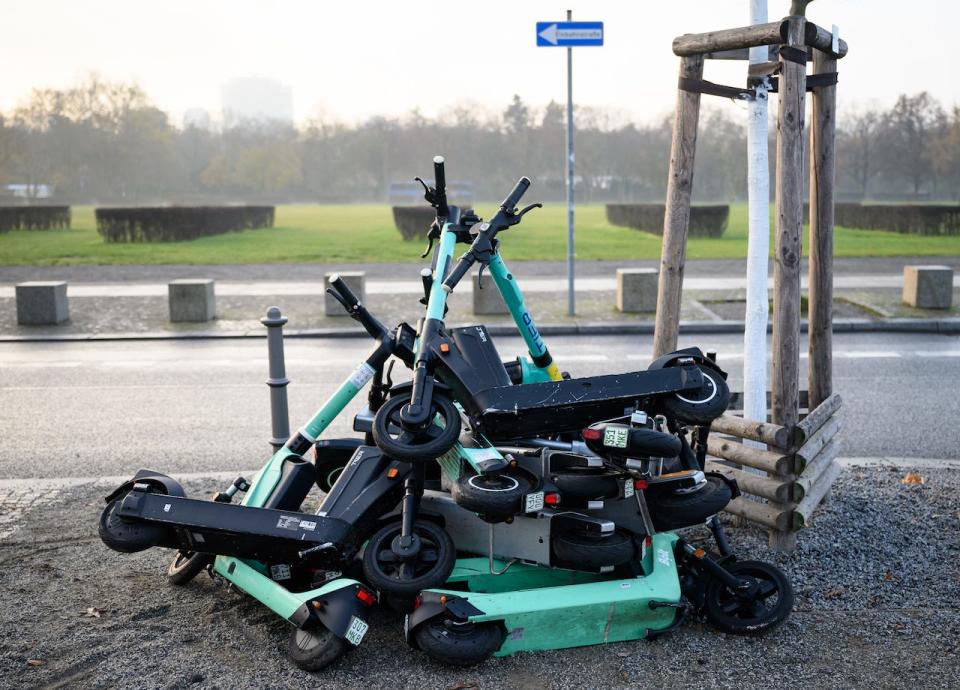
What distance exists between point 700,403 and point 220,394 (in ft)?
20.6

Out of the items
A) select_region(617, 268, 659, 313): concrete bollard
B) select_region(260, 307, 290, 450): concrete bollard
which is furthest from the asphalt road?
select_region(617, 268, 659, 313): concrete bollard

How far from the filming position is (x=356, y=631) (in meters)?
3.90

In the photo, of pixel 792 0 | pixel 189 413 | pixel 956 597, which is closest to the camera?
pixel 956 597

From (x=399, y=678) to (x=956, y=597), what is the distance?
8.11ft

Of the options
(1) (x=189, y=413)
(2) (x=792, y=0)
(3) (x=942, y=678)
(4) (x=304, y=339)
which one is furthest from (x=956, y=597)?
(4) (x=304, y=339)

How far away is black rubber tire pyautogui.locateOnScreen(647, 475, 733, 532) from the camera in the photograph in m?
4.23

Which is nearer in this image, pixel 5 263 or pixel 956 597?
pixel 956 597

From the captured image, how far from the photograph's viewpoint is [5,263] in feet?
77.7

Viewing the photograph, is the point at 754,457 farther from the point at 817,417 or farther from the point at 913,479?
the point at 913,479

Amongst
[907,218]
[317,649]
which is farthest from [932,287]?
[907,218]

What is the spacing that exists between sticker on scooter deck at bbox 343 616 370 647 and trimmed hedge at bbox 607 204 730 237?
2495 cm

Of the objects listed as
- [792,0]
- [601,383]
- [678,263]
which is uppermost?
[792,0]

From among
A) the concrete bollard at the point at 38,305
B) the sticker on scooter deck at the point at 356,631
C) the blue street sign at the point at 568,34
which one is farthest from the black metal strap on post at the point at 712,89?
the concrete bollard at the point at 38,305

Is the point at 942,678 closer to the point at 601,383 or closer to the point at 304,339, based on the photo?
the point at 601,383
